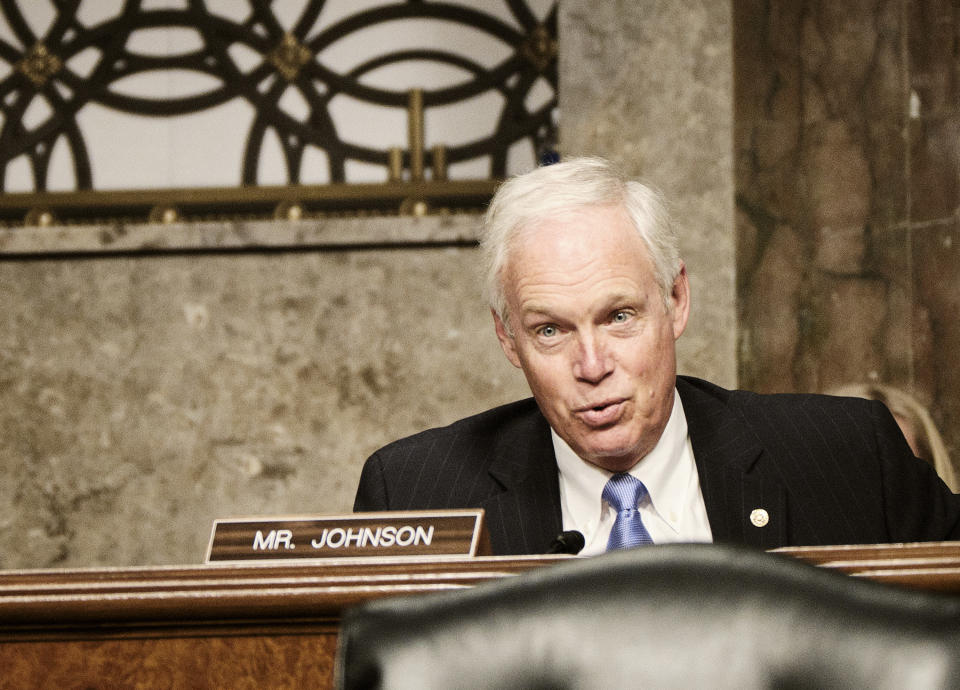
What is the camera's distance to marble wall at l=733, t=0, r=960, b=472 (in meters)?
2.93

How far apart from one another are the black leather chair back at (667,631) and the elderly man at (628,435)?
3.65ft

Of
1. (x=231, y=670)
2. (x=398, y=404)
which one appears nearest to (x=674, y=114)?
(x=398, y=404)

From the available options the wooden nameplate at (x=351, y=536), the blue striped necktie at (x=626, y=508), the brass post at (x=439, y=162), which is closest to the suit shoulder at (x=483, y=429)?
the blue striped necktie at (x=626, y=508)

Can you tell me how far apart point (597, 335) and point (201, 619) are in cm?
91

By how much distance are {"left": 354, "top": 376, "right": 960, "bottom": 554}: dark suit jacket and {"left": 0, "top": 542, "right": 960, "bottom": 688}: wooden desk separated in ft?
2.39

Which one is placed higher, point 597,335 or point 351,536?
point 597,335

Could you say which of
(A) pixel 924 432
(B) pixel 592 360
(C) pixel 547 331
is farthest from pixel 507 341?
(A) pixel 924 432

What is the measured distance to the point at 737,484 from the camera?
2.03 metres

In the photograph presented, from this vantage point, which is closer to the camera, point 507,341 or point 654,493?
point 654,493

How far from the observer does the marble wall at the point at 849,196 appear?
9.60 feet

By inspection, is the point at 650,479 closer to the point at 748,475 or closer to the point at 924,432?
the point at 748,475

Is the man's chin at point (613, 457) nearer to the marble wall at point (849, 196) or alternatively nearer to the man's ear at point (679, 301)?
the man's ear at point (679, 301)

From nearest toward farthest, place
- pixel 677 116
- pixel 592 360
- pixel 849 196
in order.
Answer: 1. pixel 592 360
2. pixel 849 196
3. pixel 677 116

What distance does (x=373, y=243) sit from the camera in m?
3.40
